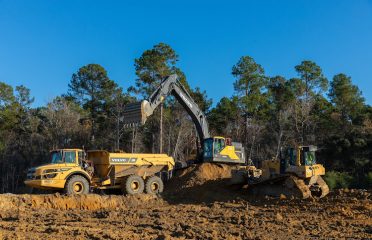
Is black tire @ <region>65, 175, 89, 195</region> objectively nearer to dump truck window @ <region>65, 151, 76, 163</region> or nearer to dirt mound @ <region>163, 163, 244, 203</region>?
dump truck window @ <region>65, 151, 76, 163</region>

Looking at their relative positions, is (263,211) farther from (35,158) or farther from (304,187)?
(35,158)

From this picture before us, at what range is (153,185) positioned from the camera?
21.2 meters

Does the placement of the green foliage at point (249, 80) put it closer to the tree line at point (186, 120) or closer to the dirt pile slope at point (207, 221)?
the tree line at point (186, 120)

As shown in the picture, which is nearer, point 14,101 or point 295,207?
point 295,207

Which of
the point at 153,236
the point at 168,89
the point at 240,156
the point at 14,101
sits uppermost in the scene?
the point at 14,101

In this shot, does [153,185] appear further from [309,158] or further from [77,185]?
[309,158]

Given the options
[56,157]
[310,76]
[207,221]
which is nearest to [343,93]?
[310,76]

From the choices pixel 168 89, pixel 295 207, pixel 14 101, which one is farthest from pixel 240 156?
pixel 14 101

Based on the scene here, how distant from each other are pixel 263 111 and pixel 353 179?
38.3 ft

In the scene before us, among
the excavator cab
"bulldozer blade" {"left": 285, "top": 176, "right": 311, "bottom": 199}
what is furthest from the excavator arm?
"bulldozer blade" {"left": 285, "top": 176, "right": 311, "bottom": 199}

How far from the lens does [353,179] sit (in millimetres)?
30969

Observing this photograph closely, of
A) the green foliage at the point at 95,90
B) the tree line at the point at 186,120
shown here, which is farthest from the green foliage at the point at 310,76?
the green foliage at the point at 95,90

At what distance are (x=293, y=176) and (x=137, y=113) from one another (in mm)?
7531

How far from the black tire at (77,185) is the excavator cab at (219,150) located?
7522 mm
